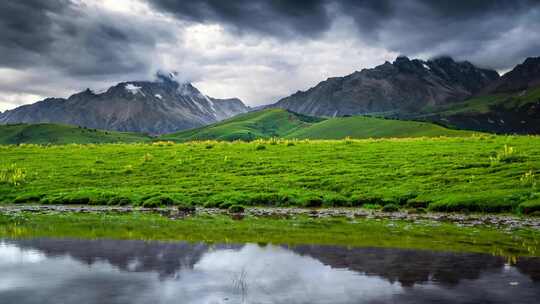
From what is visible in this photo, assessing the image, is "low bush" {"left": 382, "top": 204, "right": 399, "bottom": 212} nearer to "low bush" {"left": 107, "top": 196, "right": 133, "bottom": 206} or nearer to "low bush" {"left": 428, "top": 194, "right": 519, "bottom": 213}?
"low bush" {"left": 428, "top": 194, "right": 519, "bottom": 213}

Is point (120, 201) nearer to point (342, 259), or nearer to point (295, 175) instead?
point (295, 175)

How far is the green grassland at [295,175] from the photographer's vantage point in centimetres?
3506

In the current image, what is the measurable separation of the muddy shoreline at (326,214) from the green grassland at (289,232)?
5.26 ft

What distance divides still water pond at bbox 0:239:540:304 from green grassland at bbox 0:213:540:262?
172 cm

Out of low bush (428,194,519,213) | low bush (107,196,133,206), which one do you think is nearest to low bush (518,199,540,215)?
low bush (428,194,519,213)

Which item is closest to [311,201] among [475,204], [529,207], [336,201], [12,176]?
[336,201]

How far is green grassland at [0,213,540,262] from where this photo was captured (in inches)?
813

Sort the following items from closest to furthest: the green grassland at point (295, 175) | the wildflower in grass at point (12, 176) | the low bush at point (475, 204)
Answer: the low bush at point (475, 204) → the green grassland at point (295, 175) → the wildflower in grass at point (12, 176)

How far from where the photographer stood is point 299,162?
5078cm

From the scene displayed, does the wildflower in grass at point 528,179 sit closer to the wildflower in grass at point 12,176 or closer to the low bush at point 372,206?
the low bush at point 372,206

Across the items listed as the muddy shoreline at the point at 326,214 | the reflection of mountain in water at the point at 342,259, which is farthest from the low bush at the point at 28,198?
the reflection of mountain in water at the point at 342,259

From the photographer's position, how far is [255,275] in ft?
52.1

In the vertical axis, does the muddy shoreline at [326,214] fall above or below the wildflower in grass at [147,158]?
below

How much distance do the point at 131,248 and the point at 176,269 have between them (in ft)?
15.3
